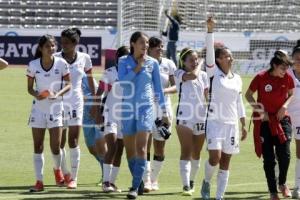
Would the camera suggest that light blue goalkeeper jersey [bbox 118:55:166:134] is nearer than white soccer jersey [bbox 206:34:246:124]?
No

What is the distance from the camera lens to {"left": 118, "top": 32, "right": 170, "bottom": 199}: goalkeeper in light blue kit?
1128cm

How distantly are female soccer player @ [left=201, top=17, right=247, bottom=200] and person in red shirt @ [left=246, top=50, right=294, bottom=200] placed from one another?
392 millimetres

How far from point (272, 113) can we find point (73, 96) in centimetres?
320

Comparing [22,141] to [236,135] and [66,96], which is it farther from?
[236,135]

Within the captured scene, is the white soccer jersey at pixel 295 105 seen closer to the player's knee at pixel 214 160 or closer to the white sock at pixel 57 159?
the player's knee at pixel 214 160

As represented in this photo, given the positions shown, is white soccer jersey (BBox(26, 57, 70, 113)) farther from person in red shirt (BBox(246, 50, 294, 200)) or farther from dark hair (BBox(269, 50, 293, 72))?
dark hair (BBox(269, 50, 293, 72))

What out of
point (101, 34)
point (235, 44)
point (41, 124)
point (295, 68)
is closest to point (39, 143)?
point (41, 124)

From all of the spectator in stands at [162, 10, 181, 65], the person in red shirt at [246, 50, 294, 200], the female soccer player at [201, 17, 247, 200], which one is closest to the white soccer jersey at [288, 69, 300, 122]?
the person in red shirt at [246, 50, 294, 200]

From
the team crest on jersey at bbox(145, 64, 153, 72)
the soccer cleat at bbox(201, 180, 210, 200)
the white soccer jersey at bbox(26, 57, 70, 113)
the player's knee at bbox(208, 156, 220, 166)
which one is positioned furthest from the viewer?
the white soccer jersey at bbox(26, 57, 70, 113)

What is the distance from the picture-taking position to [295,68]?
485 inches

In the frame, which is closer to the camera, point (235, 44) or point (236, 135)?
point (236, 135)

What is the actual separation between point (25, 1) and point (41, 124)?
3416 cm

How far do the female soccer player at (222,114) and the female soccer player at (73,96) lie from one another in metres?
2.50

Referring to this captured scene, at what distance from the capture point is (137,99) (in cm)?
1135
